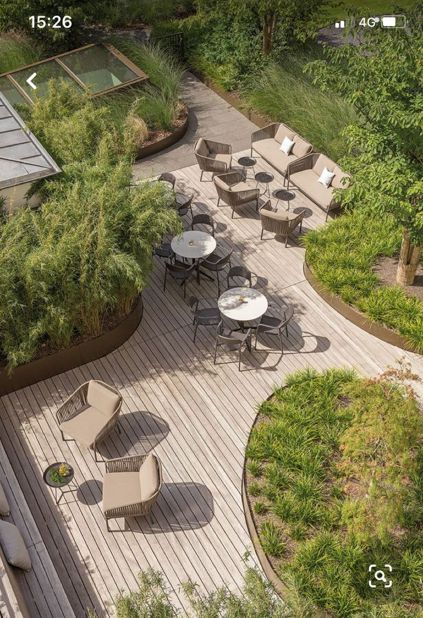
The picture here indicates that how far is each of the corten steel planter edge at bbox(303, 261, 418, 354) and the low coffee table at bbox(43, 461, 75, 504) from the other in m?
5.69

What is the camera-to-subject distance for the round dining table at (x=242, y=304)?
36.6ft

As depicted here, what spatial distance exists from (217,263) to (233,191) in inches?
97.5

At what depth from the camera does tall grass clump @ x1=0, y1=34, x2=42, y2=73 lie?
760 inches

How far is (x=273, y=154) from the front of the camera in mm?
15516

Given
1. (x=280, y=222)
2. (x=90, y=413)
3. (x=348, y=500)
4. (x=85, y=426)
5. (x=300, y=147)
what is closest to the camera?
(x=348, y=500)

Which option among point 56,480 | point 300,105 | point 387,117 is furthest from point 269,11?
point 56,480

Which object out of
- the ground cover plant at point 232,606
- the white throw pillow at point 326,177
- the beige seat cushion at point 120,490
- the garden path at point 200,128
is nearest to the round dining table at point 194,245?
the white throw pillow at point 326,177

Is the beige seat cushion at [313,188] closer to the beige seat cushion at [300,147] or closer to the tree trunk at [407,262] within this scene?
the beige seat cushion at [300,147]

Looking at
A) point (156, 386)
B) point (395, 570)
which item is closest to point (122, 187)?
point (156, 386)

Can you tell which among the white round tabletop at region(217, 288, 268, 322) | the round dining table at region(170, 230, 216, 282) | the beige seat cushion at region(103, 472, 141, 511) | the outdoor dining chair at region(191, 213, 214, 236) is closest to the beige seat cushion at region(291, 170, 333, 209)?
the outdoor dining chair at region(191, 213, 214, 236)

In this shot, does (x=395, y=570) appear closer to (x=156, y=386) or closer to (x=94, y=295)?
(x=156, y=386)

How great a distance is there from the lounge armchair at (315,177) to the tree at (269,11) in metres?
5.07

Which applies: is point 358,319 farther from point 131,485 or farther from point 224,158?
point 224,158

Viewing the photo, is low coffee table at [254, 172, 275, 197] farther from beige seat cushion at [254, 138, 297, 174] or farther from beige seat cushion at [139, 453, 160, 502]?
beige seat cushion at [139, 453, 160, 502]
